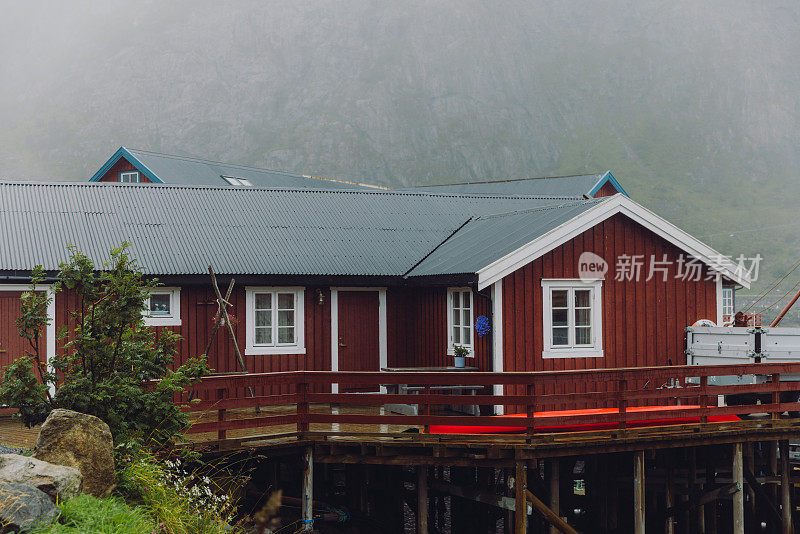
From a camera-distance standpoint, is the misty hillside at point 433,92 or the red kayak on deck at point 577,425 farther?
the misty hillside at point 433,92

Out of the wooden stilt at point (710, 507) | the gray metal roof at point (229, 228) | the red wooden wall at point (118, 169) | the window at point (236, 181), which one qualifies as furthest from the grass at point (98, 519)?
the window at point (236, 181)

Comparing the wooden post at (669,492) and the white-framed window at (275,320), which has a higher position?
the white-framed window at (275,320)

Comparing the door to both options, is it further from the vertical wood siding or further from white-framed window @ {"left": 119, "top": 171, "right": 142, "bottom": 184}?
white-framed window @ {"left": 119, "top": 171, "right": 142, "bottom": 184}

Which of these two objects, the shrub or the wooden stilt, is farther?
the wooden stilt

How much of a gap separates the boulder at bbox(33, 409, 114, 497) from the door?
904 centimetres

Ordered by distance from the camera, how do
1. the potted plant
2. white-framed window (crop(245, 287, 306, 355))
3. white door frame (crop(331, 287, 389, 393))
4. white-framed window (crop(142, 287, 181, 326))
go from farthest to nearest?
white door frame (crop(331, 287, 389, 393)) < white-framed window (crop(245, 287, 306, 355)) < white-framed window (crop(142, 287, 181, 326)) < the potted plant

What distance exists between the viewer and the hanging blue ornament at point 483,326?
656 inches

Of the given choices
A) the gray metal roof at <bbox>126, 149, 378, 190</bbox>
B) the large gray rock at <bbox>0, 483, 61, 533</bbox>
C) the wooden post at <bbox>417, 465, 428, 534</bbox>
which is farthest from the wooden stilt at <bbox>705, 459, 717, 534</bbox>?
the gray metal roof at <bbox>126, 149, 378, 190</bbox>

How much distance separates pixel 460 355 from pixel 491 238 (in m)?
2.74

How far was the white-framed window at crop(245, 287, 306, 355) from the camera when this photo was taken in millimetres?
18672

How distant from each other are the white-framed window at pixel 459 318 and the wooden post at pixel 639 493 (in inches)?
154

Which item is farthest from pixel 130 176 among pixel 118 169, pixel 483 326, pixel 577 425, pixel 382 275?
pixel 577 425

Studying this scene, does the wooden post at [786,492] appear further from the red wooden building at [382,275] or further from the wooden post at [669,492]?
the red wooden building at [382,275]

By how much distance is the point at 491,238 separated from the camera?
18891 mm
